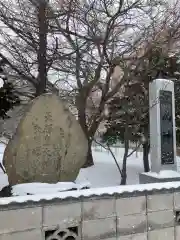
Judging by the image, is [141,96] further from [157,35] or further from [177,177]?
[177,177]

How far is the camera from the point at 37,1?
9.52m

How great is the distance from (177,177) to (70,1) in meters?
6.34

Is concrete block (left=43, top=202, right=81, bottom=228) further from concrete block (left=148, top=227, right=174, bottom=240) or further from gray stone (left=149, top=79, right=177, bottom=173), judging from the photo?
gray stone (left=149, top=79, right=177, bottom=173)

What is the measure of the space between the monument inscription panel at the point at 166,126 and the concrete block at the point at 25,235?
4082 mm

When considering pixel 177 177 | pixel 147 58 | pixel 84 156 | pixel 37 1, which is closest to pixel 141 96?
pixel 147 58

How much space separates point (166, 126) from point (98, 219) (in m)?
3.88

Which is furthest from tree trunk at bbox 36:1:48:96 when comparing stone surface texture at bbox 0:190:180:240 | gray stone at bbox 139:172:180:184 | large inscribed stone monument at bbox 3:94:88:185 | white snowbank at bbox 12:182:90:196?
stone surface texture at bbox 0:190:180:240

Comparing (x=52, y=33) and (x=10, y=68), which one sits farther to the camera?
(x=10, y=68)

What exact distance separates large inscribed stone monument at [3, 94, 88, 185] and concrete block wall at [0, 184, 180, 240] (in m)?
1.09

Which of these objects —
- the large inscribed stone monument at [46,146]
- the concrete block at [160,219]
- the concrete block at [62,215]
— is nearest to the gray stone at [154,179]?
the concrete block at [160,219]

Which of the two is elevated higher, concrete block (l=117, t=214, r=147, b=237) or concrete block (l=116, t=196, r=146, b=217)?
concrete block (l=116, t=196, r=146, b=217)

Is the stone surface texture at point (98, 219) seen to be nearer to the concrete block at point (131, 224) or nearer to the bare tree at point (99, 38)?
the concrete block at point (131, 224)

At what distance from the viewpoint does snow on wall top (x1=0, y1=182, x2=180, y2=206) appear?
324 cm

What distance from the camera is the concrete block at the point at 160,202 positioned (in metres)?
3.93
